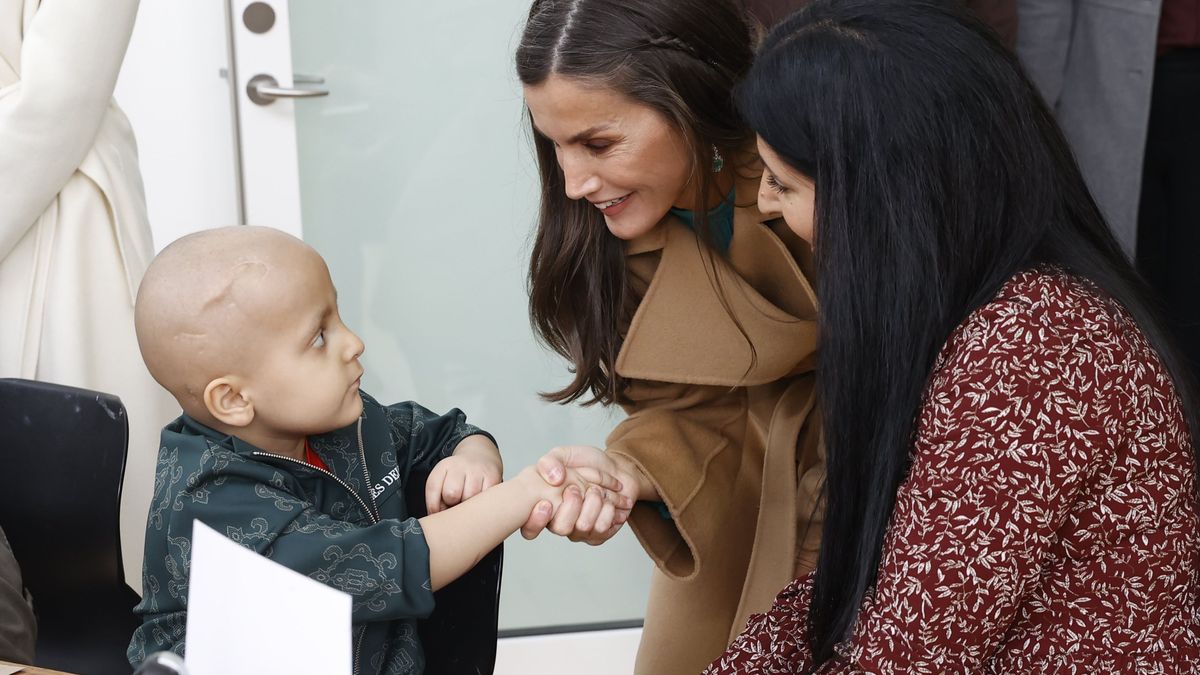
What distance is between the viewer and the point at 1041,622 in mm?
Result: 1077

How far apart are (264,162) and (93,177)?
2.06ft

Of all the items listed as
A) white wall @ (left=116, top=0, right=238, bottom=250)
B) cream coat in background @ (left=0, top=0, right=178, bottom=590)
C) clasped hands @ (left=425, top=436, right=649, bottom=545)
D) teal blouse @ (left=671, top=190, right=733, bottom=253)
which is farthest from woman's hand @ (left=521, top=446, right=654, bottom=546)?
white wall @ (left=116, top=0, right=238, bottom=250)

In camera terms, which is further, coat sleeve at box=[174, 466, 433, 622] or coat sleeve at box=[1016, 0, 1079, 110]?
coat sleeve at box=[1016, 0, 1079, 110]

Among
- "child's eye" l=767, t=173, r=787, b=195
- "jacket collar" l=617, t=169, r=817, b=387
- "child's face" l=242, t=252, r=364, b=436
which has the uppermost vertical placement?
"child's eye" l=767, t=173, r=787, b=195

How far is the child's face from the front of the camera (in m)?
1.17

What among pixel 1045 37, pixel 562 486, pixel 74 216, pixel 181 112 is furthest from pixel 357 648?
pixel 1045 37

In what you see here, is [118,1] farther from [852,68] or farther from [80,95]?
[852,68]

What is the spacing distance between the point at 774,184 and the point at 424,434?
1.62 ft

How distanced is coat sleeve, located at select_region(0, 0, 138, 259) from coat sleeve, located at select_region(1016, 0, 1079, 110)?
1.64 metres

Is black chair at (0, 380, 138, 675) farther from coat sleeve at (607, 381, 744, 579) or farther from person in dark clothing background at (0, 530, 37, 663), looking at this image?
coat sleeve at (607, 381, 744, 579)

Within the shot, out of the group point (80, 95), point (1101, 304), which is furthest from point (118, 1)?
point (1101, 304)

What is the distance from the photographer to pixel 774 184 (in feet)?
4.03

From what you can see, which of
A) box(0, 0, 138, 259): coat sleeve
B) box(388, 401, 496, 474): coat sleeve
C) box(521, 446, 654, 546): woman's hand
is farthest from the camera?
A: box(0, 0, 138, 259): coat sleeve

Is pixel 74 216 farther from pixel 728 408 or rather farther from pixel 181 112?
pixel 728 408
